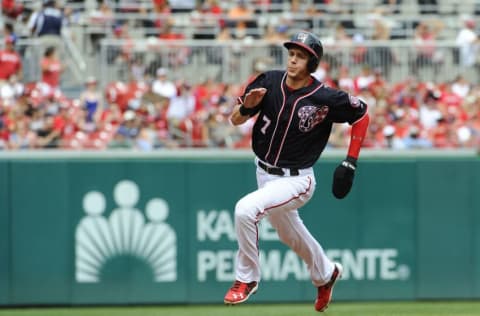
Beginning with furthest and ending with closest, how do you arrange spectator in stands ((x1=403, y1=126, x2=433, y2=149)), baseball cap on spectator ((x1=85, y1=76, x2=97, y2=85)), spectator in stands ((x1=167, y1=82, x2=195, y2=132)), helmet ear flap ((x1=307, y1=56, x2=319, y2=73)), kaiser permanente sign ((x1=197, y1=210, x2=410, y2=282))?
baseball cap on spectator ((x1=85, y1=76, x2=97, y2=85)) → spectator in stands ((x1=167, y1=82, x2=195, y2=132)) → spectator in stands ((x1=403, y1=126, x2=433, y2=149)) → kaiser permanente sign ((x1=197, y1=210, x2=410, y2=282)) → helmet ear flap ((x1=307, y1=56, x2=319, y2=73))

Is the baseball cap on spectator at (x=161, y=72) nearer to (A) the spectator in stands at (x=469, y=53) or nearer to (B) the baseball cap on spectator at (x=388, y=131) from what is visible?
(B) the baseball cap on spectator at (x=388, y=131)

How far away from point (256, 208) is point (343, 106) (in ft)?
3.67

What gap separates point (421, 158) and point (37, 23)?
6.93m

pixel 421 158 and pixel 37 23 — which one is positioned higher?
pixel 37 23

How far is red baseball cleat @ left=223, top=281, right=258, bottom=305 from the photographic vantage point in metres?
8.49

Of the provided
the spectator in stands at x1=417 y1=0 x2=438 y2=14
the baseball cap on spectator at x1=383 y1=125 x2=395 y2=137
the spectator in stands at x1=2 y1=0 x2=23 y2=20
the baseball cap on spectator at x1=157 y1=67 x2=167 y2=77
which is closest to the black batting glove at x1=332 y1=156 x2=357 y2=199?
the baseball cap on spectator at x1=383 y1=125 x2=395 y2=137

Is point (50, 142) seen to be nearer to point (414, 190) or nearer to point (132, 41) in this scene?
point (132, 41)

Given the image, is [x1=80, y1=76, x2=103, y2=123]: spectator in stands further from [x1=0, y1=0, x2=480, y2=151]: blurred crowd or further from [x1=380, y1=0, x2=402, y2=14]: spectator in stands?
[x1=380, y1=0, x2=402, y2=14]: spectator in stands

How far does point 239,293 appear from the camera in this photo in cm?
856

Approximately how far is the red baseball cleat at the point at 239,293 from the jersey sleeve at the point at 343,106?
5.09 feet

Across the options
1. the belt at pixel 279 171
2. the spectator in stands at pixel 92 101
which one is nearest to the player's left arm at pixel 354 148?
the belt at pixel 279 171

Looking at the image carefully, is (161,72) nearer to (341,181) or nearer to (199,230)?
(199,230)

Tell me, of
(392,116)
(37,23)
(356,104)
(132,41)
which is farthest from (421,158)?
(37,23)

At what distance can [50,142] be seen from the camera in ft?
45.1
